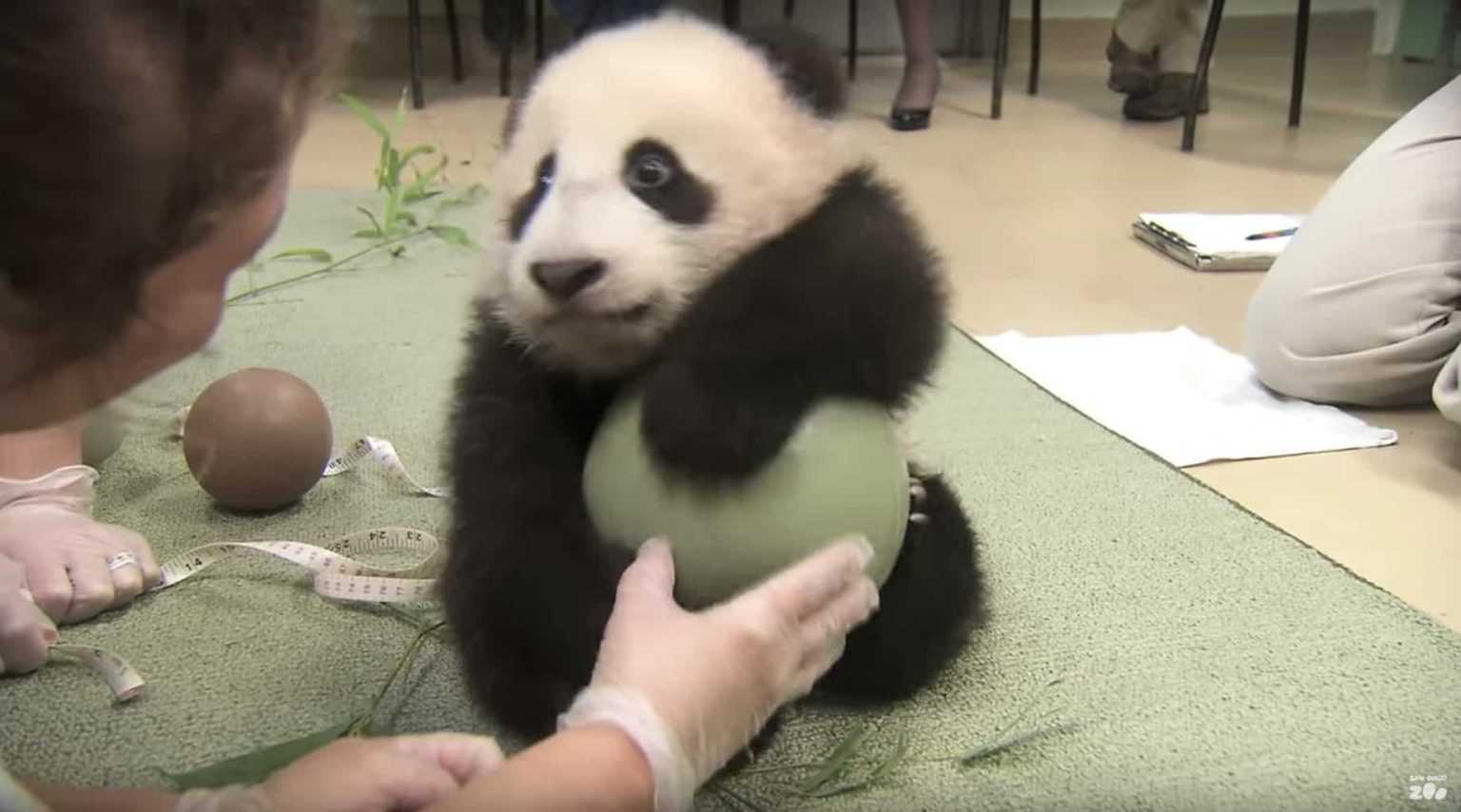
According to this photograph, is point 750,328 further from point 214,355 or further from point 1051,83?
point 1051,83

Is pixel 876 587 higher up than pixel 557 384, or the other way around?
pixel 557 384

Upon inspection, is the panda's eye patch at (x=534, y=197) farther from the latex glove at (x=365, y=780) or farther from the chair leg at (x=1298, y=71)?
the chair leg at (x=1298, y=71)

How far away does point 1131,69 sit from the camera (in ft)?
12.3

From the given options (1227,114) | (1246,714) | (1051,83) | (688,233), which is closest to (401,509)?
(688,233)

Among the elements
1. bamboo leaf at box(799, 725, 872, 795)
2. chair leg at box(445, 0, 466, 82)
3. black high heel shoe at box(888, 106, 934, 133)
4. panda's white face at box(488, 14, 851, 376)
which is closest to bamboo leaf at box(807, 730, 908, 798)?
bamboo leaf at box(799, 725, 872, 795)

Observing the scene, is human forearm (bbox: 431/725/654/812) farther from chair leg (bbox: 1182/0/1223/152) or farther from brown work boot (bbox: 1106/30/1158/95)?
brown work boot (bbox: 1106/30/1158/95)

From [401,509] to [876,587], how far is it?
65 cm

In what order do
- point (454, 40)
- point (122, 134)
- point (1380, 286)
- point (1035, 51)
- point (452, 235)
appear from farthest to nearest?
point (454, 40)
point (1035, 51)
point (452, 235)
point (1380, 286)
point (122, 134)

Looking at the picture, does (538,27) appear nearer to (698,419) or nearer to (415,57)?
(415,57)

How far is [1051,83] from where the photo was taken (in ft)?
14.5

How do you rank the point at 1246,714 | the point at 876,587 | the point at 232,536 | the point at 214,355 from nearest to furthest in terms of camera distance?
the point at 876,587 → the point at 1246,714 → the point at 232,536 → the point at 214,355

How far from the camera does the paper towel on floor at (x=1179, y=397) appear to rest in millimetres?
1531

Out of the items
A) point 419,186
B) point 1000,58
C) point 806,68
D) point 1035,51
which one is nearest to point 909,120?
point 1000,58

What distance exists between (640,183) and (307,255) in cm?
163
